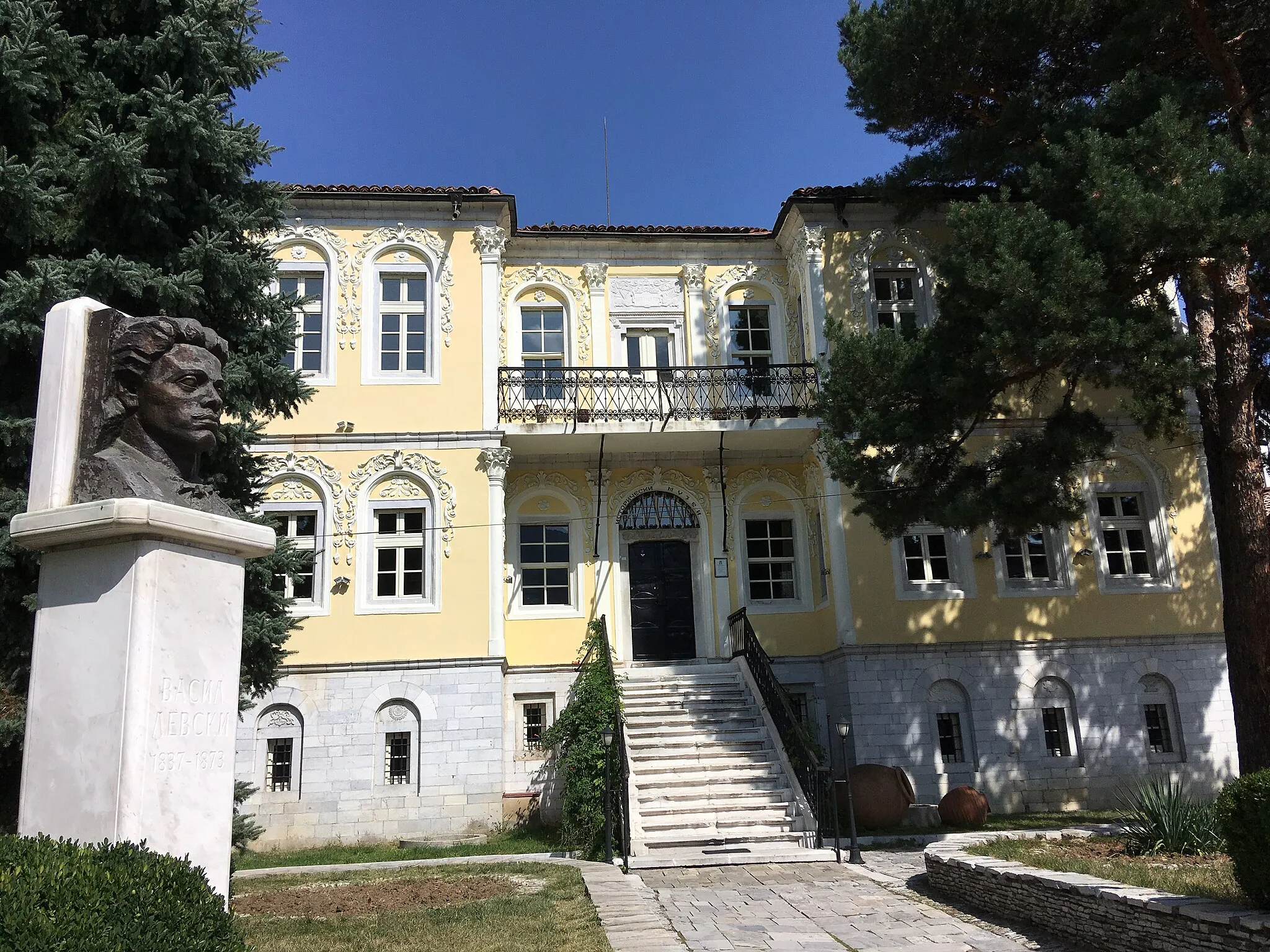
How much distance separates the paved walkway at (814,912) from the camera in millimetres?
8047

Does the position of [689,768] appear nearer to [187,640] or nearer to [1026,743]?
[1026,743]

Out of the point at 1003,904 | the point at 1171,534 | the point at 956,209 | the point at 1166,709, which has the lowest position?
the point at 1003,904

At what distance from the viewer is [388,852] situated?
14812 millimetres

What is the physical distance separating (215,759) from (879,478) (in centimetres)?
1027

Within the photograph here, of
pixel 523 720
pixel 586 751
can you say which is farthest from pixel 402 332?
pixel 586 751

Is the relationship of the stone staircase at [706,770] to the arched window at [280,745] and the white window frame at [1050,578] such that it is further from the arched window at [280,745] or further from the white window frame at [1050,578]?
the arched window at [280,745]

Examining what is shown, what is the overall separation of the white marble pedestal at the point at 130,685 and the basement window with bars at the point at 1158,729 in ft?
53.8

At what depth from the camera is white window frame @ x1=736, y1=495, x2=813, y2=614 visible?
61.3ft

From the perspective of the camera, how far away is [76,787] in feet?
17.1

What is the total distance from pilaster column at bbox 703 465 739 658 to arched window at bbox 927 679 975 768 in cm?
368

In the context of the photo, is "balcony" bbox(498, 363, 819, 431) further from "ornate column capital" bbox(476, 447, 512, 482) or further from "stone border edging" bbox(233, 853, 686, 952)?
"stone border edging" bbox(233, 853, 686, 952)

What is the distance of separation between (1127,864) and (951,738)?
27.0 ft

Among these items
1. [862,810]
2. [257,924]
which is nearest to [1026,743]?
[862,810]

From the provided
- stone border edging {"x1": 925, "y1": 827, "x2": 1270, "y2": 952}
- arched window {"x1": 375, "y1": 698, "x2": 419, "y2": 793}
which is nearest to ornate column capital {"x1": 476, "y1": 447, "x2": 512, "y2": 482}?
arched window {"x1": 375, "y1": 698, "x2": 419, "y2": 793}
